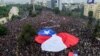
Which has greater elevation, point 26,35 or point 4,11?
point 26,35

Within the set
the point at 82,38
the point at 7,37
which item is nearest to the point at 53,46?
the point at 82,38

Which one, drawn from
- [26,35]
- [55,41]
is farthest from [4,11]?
[55,41]

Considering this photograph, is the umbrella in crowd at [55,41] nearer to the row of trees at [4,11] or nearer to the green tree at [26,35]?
the green tree at [26,35]

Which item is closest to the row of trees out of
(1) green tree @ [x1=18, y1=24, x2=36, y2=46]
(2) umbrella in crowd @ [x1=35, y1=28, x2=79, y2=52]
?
(1) green tree @ [x1=18, y1=24, x2=36, y2=46]

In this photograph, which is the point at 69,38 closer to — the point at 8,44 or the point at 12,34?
the point at 8,44

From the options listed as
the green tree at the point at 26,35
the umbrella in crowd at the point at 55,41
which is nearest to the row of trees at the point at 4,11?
the green tree at the point at 26,35

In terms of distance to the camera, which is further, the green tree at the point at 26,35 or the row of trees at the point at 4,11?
the row of trees at the point at 4,11

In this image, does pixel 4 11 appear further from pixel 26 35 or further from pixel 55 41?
pixel 55 41

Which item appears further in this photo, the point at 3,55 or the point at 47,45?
the point at 3,55
